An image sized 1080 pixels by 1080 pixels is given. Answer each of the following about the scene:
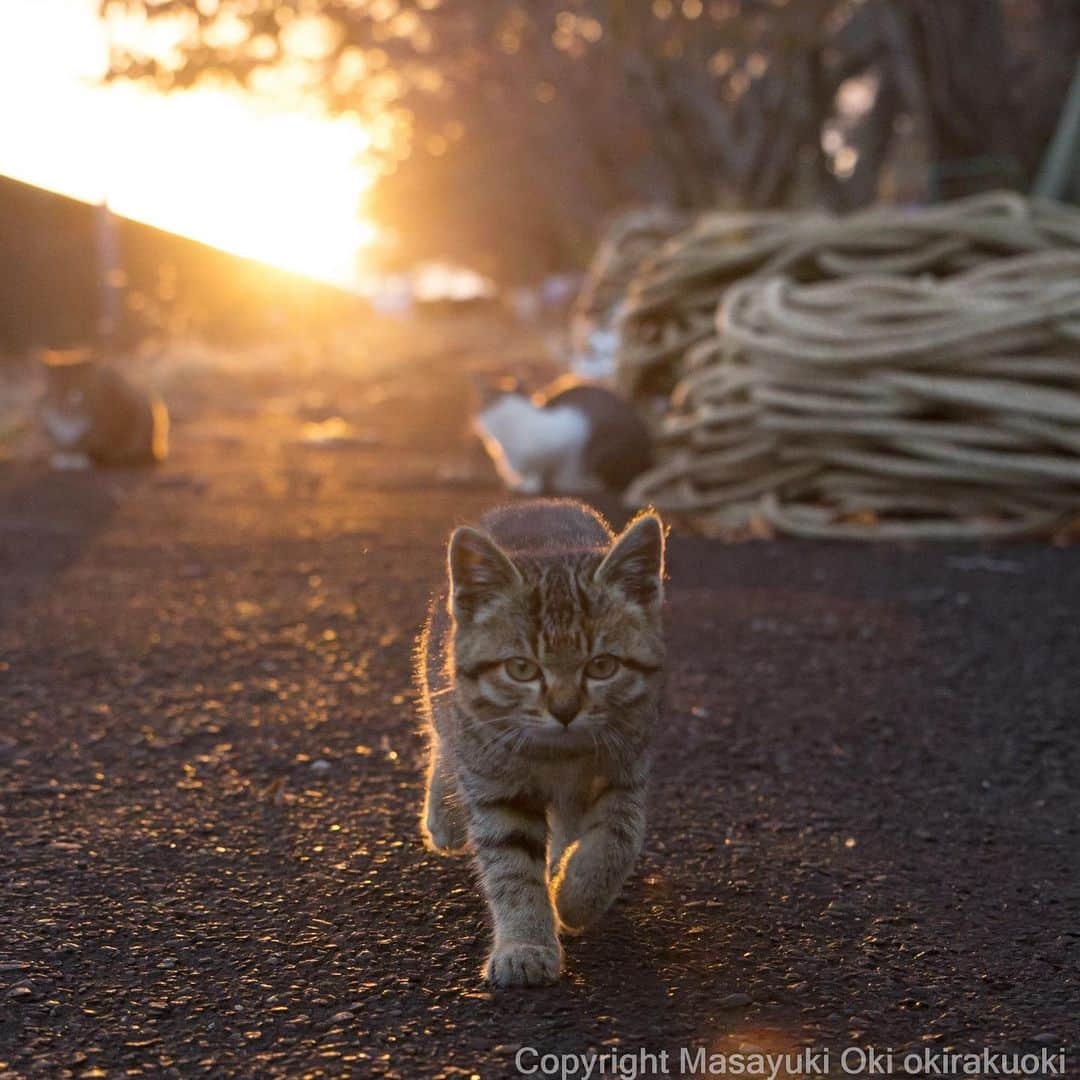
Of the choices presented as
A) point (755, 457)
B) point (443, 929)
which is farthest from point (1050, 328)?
point (443, 929)

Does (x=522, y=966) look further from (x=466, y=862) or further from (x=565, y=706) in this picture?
(x=466, y=862)

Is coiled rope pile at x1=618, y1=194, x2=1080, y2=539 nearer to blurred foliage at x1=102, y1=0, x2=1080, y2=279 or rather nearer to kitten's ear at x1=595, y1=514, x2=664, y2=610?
blurred foliage at x1=102, y1=0, x2=1080, y2=279

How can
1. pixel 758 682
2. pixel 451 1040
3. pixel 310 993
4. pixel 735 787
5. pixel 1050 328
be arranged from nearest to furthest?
pixel 451 1040, pixel 310 993, pixel 735 787, pixel 758 682, pixel 1050 328

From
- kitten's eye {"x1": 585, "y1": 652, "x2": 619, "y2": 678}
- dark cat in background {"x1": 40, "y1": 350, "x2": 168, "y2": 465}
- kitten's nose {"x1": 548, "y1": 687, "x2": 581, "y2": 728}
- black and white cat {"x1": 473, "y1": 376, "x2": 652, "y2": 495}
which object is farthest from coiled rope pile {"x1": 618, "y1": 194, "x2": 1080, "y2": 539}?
dark cat in background {"x1": 40, "y1": 350, "x2": 168, "y2": 465}

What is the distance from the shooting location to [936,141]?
329 inches

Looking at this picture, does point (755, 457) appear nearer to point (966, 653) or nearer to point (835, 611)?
point (835, 611)

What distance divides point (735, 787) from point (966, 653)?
147 cm

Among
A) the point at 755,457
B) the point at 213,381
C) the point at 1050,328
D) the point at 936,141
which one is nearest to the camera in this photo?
the point at 1050,328

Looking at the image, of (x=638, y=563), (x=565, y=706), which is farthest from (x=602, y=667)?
(x=638, y=563)

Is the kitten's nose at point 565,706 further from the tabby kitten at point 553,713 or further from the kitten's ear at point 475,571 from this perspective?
the kitten's ear at point 475,571

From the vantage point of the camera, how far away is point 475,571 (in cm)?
264

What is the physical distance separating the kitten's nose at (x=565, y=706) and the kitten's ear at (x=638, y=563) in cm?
26

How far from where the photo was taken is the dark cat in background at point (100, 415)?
973 centimetres

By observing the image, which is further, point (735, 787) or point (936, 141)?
point (936, 141)
